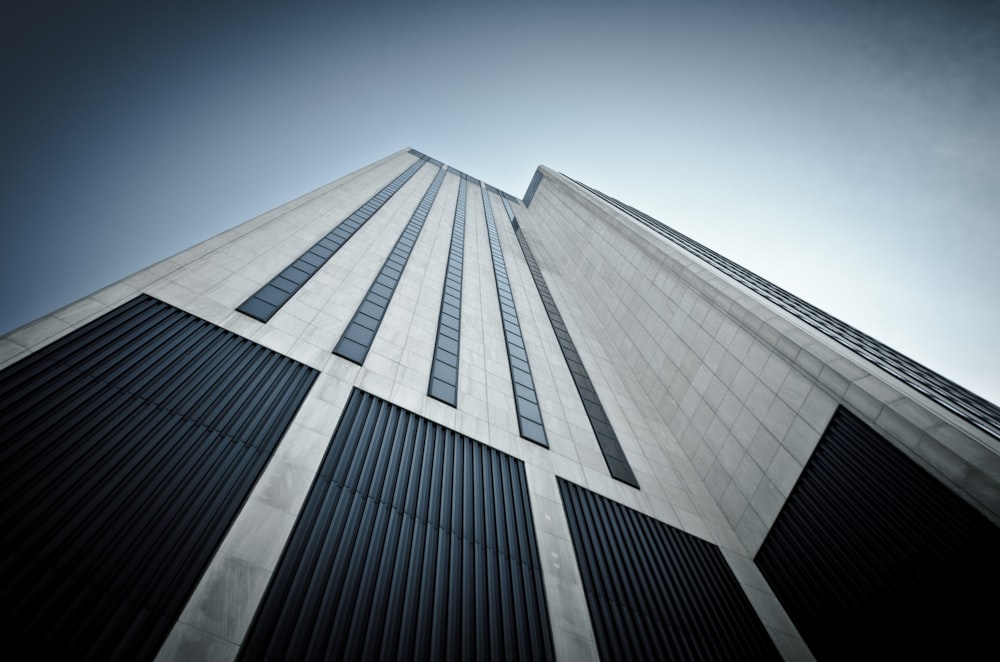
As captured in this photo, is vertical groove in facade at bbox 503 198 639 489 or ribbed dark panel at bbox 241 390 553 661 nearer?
ribbed dark panel at bbox 241 390 553 661

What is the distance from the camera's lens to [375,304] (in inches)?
685

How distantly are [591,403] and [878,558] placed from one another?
1121 cm

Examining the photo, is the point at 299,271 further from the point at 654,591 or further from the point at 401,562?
the point at 654,591

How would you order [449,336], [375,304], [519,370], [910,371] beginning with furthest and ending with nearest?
[910,371] < [519,370] < [449,336] < [375,304]

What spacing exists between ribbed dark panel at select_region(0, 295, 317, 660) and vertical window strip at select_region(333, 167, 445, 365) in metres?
2.58

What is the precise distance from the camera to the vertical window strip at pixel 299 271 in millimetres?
13375

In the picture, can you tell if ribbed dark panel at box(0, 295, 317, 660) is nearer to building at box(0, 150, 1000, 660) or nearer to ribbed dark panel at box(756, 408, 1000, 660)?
building at box(0, 150, 1000, 660)

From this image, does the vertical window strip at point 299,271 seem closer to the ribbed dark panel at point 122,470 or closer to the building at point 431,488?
the building at point 431,488

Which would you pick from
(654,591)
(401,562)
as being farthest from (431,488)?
(654,591)

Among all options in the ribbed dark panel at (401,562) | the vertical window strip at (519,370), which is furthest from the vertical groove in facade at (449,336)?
the vertical window strip at (519,370)

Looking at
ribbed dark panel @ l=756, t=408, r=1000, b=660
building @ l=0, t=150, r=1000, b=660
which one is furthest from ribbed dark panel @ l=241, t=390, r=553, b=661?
ribbed dark panel @ l=756, t=408, r=1000, b=660

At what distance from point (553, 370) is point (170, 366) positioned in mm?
16472

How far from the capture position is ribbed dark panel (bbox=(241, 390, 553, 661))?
6910 mm

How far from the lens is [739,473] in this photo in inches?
598
